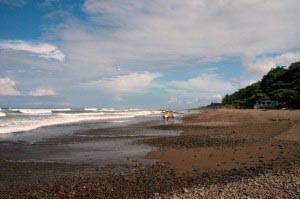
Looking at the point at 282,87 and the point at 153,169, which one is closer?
the point at 153,169

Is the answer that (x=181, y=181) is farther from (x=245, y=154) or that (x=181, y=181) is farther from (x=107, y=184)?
(x=245, y=154)

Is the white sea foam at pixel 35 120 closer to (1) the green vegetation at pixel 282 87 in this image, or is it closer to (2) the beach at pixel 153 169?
(2) the beach at pixel 153 169

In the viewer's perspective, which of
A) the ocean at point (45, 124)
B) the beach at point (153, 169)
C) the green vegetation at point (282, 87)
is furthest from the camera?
the green vegetation at point (282, 87)

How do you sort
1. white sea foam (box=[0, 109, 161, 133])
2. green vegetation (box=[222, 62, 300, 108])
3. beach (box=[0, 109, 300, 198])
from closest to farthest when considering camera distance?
beach (box=[0, 109, 300, 198]) < white sea foam (box=[0, 109, 161, 133]) < green vegetation (box=[222, 62, 300, 108])

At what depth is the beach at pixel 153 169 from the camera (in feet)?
29.0

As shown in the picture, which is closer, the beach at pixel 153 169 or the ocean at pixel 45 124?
the beach at pixel 153 169

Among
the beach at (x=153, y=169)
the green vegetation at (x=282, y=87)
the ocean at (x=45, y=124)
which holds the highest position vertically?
the green vegetation at (x=282, y=87)

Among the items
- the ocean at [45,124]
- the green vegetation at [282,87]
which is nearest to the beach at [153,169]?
the ocean at [45,124]

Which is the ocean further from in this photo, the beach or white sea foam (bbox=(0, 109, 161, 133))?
the beach

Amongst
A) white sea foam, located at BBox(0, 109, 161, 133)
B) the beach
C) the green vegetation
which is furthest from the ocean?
the green vegetation

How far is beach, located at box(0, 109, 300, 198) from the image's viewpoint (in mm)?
8852

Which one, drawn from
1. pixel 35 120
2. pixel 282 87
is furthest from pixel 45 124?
pixel 282 87

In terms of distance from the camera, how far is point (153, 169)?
12.2 m

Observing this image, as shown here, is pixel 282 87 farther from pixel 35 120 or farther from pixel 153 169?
pixel 153 169
